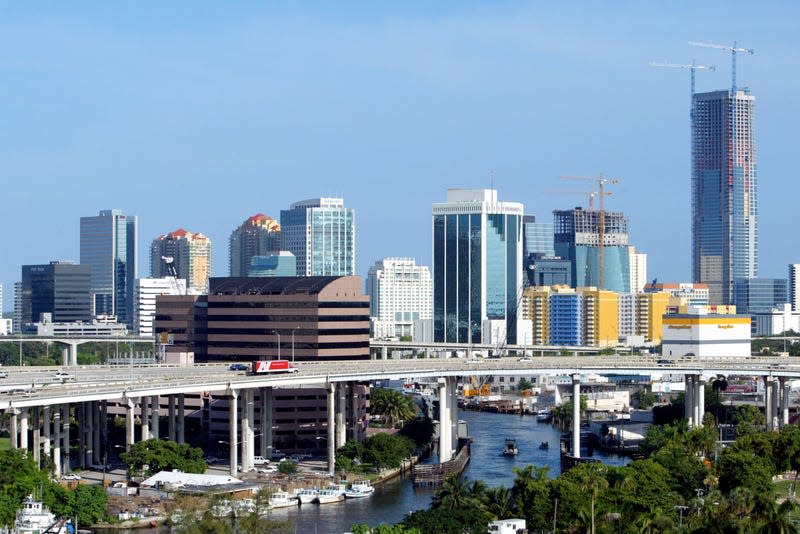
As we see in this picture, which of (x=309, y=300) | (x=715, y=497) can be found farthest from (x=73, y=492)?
(x=309, y=300)

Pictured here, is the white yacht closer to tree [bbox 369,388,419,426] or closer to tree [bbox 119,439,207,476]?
tree [bbox 119,439,207,476]

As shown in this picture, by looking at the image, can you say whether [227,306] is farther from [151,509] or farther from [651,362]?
[151,509]

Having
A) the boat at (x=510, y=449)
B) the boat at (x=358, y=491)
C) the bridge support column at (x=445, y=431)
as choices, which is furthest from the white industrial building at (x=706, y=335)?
the boat at (x=358, y=491)

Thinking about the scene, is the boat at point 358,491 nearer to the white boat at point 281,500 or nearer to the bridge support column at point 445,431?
the white boat at point 281,500

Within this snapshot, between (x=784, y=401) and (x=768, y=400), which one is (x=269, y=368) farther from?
(x=784, y=401)

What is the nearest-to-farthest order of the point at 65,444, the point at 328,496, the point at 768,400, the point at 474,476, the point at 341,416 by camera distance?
the point at 328,496 < the point at 65,444 < the point at 474,476 < the point at 341,416 < the point at 768,400

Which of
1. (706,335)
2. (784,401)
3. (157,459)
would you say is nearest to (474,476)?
(157,459)

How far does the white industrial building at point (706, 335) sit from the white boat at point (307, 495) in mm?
81556

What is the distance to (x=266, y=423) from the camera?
12625cm

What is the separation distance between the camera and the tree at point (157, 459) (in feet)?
344

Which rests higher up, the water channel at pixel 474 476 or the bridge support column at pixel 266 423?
the bridge support column at pixel 266 423

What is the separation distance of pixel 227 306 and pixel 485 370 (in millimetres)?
31778

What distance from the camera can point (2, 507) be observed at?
81000mm

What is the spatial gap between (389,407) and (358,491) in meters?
53.2
